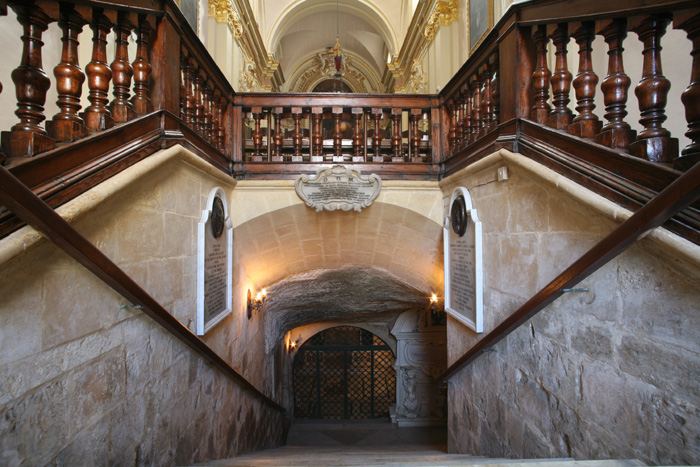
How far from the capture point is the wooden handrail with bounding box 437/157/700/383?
1.02 m

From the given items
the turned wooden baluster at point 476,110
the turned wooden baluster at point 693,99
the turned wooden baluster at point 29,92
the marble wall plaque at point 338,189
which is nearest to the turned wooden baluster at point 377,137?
the marble wall plaque at point 338,189

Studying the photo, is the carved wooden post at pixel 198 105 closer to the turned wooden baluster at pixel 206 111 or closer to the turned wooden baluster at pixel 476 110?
the turned wooden baluster at pixel 206 111

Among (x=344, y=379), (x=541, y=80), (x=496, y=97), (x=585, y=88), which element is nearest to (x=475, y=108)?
(x=496, y=97)

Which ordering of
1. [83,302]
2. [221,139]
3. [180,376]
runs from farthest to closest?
[221,139] < [180,376] < [83,302]

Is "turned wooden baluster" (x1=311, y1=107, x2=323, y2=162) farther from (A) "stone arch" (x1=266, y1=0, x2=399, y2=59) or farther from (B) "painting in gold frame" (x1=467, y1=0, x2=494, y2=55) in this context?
(A) "stone arch" (x1=266, y1=0, x2=399, y2=59)

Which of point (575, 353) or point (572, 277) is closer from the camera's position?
point (572, 277)

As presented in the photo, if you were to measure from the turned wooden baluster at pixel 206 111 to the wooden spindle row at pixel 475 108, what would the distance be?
218cm

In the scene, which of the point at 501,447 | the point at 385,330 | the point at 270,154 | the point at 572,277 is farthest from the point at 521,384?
the point at 385,330

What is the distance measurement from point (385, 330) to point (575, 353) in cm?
742

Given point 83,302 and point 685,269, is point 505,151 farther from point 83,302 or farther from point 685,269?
point 83,302

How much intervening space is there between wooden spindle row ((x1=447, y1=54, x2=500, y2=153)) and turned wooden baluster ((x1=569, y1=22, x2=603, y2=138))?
750 millimetres

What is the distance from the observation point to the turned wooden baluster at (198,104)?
276 cm

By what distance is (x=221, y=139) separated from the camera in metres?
3.43

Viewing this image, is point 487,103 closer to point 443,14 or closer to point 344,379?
point 443,14
